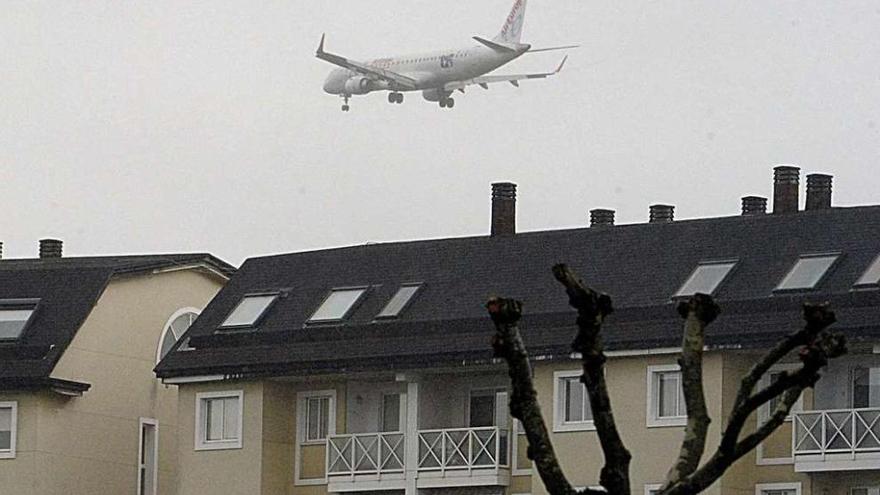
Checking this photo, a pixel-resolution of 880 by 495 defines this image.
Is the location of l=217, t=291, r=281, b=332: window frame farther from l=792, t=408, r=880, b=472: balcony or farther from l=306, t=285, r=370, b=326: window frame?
l=792, t=408, r=880, b=472: balcony

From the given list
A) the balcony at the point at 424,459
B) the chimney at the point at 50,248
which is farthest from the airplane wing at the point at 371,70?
the balcony at the point at 424,459

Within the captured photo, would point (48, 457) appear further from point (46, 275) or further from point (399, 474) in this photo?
point (399, 474)

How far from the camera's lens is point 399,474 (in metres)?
59.6

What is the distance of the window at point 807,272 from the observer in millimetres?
55156

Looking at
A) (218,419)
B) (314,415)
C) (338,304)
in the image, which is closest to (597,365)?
(314,415)

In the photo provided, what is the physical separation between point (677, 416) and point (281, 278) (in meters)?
14.3

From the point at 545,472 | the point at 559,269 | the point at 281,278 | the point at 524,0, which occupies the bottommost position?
the point at 545,472

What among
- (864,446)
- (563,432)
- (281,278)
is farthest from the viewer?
(281,278)

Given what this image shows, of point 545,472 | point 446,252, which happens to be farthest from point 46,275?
point 545,472

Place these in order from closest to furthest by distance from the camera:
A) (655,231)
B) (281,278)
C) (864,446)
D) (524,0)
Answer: (864,446) → (655,231) → (281,278) → (524,0)

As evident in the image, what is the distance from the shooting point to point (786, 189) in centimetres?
6212

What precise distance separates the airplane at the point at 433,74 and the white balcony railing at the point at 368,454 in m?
43.5

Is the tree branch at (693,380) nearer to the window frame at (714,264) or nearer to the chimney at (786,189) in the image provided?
the window frame at (714,264)

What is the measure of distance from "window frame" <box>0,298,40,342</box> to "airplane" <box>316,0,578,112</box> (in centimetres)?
3790
